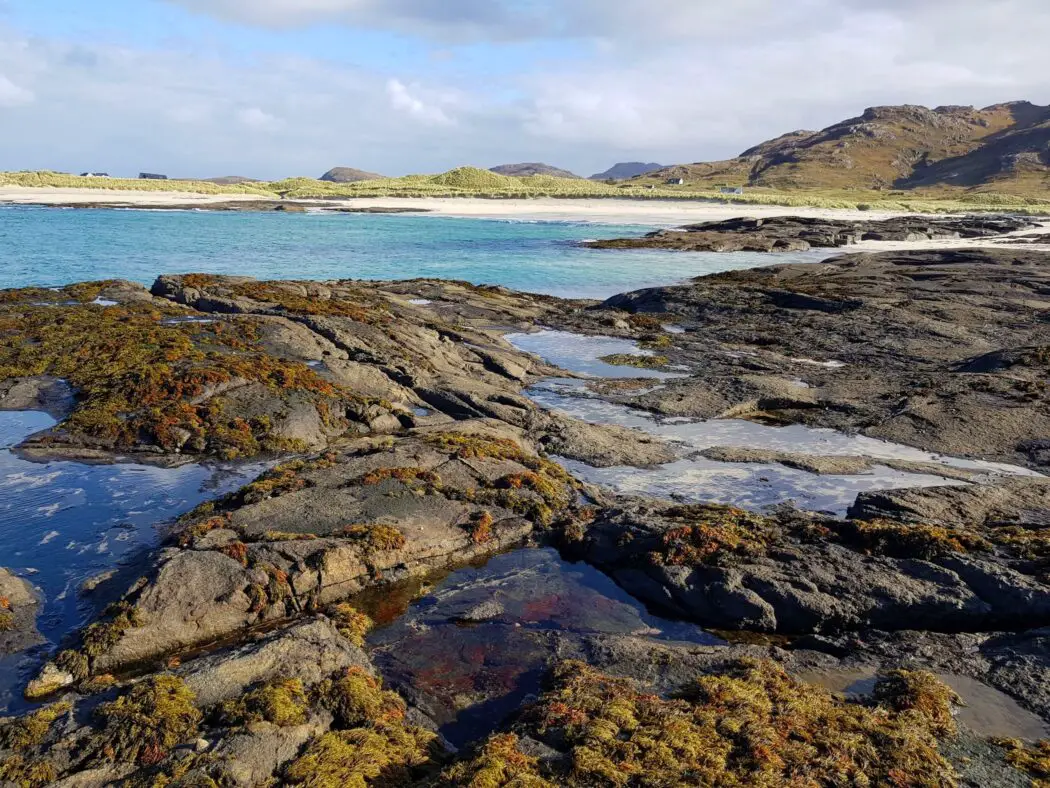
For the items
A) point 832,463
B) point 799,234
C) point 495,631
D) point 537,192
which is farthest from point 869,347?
point 537,192

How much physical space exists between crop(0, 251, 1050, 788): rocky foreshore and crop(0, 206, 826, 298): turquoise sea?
2402cm

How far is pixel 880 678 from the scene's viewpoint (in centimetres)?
876

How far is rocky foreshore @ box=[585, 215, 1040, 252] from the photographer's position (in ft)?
219

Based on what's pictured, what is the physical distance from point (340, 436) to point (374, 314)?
10521 mm

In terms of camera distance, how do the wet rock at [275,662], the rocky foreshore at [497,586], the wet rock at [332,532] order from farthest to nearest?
the wet rock at [332,532]
the wet rock at [275,662]
the rocky foreshore at [497,586]

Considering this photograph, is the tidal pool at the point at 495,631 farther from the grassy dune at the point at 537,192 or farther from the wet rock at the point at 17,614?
the grassy dune at the point at 537,192

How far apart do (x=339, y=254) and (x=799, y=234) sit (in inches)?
1743

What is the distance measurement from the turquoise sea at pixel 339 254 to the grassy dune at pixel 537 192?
42.4 meters

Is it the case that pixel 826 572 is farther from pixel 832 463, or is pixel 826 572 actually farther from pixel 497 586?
pixel 832 463

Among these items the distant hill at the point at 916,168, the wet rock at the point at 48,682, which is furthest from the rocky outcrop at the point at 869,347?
the distant hill at the point at 916,168

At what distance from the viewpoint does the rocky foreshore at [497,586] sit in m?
7.14

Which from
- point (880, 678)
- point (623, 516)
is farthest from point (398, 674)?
point (880, 678)

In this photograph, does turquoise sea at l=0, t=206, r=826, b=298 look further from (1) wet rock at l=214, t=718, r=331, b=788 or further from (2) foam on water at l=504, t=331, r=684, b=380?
(1) wet rock at l=214, t=718, r=331, b=788

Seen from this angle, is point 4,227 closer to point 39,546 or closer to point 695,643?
point 39,546
